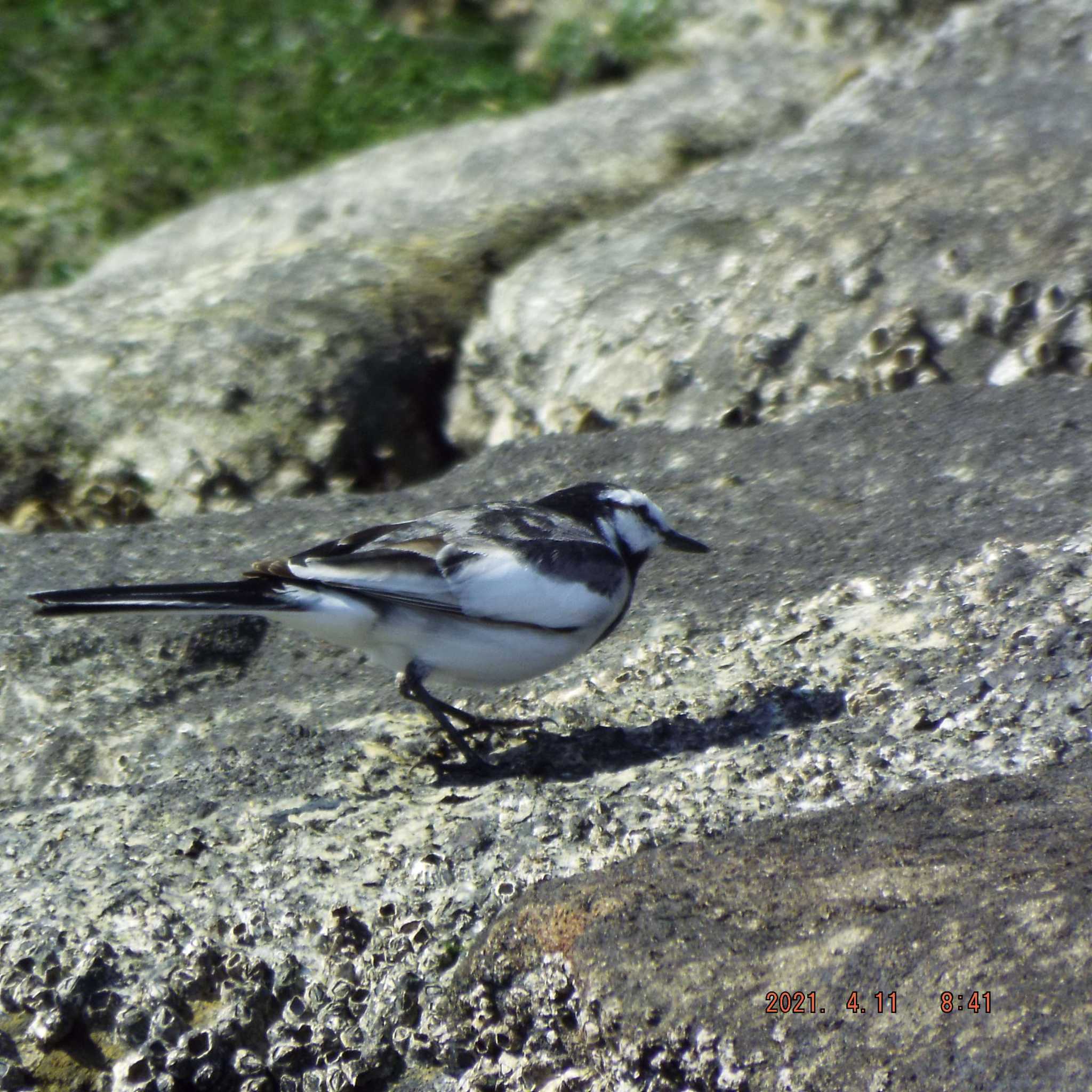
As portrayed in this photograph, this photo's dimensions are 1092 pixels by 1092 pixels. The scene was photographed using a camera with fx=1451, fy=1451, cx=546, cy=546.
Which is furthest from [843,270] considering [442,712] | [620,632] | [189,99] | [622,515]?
[189,99]

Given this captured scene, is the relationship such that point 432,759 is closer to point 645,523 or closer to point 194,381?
point 645,523

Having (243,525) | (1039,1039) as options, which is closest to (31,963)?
(1039,1039)

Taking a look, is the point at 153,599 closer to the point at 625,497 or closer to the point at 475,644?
the point at 475,644

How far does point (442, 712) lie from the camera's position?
13.0 ft

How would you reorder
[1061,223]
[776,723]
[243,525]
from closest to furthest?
1. [776,723]
2. [243,525]
3. [1061,223]

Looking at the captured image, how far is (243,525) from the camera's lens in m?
5.48

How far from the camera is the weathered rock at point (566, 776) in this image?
2.95 meters

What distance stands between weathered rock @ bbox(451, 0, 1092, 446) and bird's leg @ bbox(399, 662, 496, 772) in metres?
2.33

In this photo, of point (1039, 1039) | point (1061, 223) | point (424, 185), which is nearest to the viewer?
point (1039, 1039)

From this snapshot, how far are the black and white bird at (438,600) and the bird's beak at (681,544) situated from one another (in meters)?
0.46

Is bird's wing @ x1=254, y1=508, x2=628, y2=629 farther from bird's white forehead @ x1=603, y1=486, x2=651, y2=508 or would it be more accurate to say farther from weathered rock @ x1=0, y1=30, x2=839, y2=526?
weathered rock @ x1=0, y1=30, x2=839, y2=526

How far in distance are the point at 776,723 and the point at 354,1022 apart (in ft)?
4.37

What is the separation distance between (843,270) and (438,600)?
302 cm

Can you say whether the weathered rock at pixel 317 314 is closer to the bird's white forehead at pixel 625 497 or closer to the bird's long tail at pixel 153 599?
the bird's white forehead at pixel 625 497
